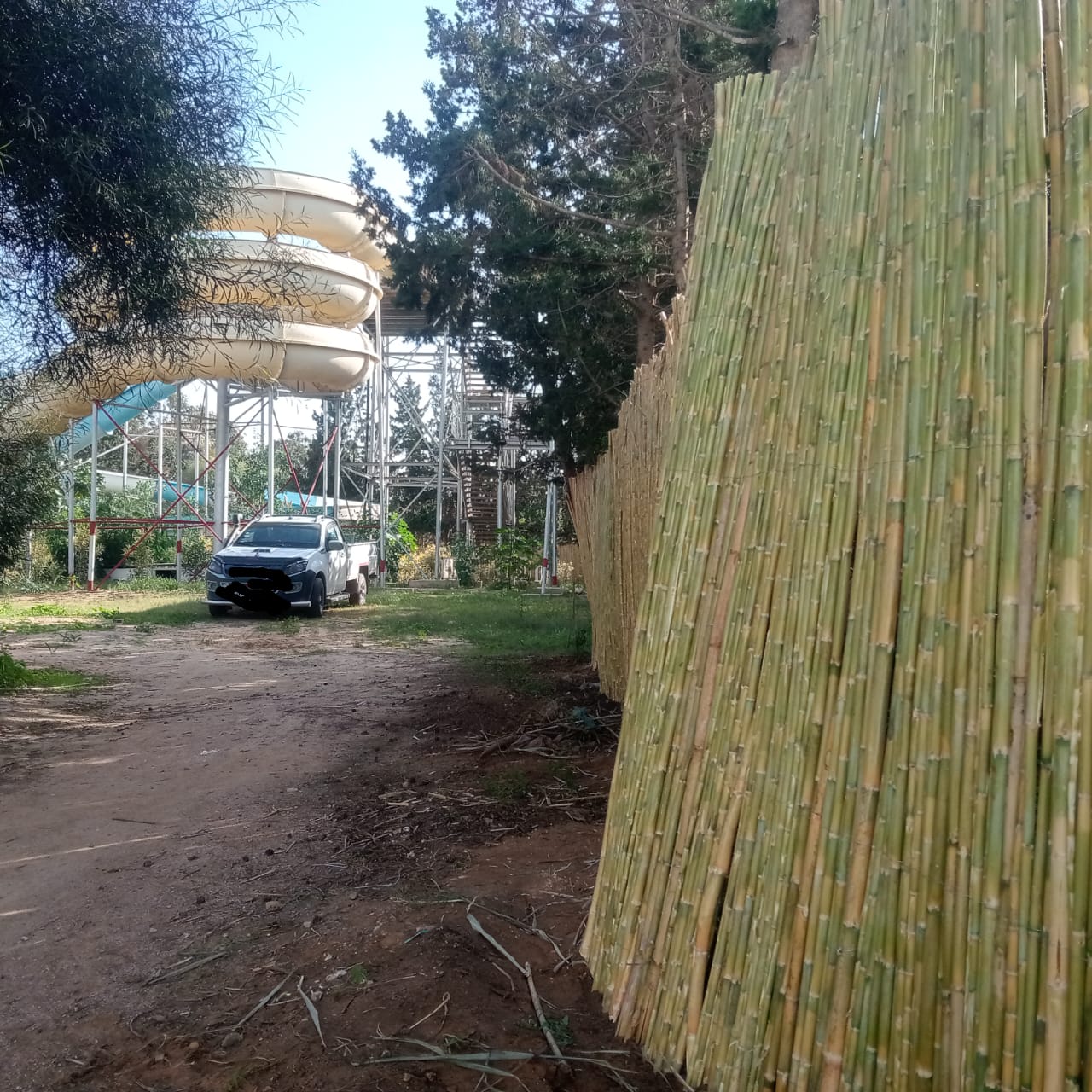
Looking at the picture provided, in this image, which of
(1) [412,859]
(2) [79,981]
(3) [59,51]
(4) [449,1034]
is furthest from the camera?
(3) [59,51]

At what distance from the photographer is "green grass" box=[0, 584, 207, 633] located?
1280cm

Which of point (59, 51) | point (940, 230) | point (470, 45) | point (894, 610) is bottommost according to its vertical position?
point (894, 610)

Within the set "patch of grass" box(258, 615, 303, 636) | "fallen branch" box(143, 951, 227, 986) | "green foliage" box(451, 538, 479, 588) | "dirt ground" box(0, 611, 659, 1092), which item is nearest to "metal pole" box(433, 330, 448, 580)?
"green foliage" box(451, 538, 479, 588)

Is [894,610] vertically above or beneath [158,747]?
above

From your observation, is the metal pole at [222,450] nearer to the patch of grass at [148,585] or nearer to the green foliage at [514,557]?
the patch of grass at [148,585]

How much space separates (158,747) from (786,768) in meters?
4.91

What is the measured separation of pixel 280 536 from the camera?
592 inches

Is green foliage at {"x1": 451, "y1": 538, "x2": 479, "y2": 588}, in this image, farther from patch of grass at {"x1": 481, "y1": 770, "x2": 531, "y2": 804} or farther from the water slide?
patch of grass at {"x1": 481, "y1": 770, "x2": 531, "y2": 804}

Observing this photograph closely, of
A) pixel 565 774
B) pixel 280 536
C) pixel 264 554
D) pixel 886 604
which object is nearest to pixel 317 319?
pixel 280 536

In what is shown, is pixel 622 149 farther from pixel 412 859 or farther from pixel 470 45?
pixel 412 859

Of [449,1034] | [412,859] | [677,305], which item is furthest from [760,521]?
[677,305]

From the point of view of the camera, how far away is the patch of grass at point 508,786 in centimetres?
445

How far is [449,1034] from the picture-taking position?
7.66 ft

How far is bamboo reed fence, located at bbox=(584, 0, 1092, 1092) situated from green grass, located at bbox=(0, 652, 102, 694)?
6.83 meters
